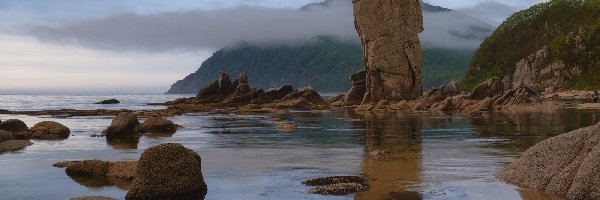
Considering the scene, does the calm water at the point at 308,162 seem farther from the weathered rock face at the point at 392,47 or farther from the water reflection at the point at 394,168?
the weathered rock face at the point at 392,47

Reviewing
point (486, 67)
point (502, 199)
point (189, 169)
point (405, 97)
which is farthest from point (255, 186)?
point (486, 67)

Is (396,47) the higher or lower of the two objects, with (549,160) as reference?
higher

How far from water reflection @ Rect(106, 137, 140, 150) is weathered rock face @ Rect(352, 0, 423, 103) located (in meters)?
48.8

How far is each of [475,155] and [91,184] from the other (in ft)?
39.3

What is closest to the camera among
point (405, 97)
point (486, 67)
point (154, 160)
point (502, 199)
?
point (502, 199)

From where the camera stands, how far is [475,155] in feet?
66.2

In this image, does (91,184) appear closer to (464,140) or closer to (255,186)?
(255,186)

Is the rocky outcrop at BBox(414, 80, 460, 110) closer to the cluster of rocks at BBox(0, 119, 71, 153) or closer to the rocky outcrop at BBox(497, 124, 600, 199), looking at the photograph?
the cluster of rocks at BBox(0, 119, 71, 153)

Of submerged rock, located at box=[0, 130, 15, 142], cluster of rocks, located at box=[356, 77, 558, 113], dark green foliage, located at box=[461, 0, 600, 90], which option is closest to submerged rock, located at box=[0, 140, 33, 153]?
submerged rock, located at box=[0, 130, 15, 142]

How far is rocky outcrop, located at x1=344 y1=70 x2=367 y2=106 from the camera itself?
82.0 meters

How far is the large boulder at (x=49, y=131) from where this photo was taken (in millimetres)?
29842

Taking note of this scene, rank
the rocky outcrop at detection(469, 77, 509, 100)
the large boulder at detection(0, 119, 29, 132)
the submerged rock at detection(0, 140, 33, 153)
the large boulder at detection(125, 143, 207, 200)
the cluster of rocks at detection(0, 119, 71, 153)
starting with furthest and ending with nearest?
the rocky outcrop at detection(469, 77, 509, 100), the large boulder at detection(0, 119, 29, 132), the cluster of rocks at detection(0, 119, 71, 153), the submerged rock at detection(0, 140, 33, 153), the large boulder at detection(125, 143, 207, 200)

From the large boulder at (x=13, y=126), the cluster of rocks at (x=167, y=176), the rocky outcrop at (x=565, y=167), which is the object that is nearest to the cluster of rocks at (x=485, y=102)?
the large boulder at (x=13, y=126)

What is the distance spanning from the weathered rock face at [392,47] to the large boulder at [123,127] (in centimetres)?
4623
